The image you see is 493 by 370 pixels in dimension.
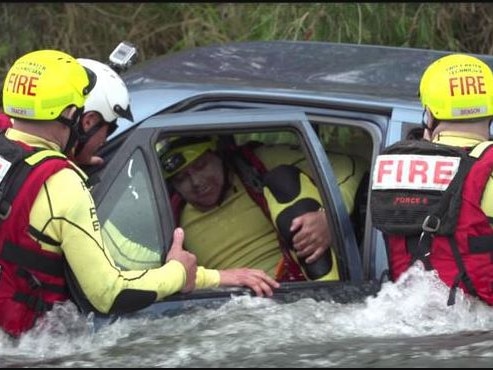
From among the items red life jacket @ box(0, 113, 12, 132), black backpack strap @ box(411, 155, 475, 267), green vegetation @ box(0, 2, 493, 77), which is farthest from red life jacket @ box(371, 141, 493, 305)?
green vegetation @ box(0, 2, 493, 77)

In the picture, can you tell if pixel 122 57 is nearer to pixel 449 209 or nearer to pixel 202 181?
pixel 202 181

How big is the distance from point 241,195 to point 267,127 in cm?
78

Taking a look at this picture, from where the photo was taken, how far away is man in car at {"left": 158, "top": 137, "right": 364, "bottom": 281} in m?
4.75

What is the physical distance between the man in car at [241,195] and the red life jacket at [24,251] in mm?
920

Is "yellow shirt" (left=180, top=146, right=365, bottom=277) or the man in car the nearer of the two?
the man in car

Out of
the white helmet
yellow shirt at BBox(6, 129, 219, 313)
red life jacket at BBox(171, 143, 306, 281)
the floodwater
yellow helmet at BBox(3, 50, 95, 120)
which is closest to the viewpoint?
the floodwater

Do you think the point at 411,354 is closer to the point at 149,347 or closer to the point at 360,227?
the point at 149,347

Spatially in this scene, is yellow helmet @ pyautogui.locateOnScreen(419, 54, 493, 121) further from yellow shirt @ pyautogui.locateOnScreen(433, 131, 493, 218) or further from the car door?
the car door

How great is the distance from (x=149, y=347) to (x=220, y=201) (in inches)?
55.0

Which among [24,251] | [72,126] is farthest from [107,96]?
[24,251]

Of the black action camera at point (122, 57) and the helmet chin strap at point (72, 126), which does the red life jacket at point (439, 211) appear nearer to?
the helmet chin strap at point (72, 126)

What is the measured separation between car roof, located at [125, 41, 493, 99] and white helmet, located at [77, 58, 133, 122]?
503mm

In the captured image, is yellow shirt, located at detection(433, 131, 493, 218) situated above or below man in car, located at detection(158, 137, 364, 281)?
above

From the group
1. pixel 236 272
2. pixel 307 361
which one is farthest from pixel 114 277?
pixel 307 361
